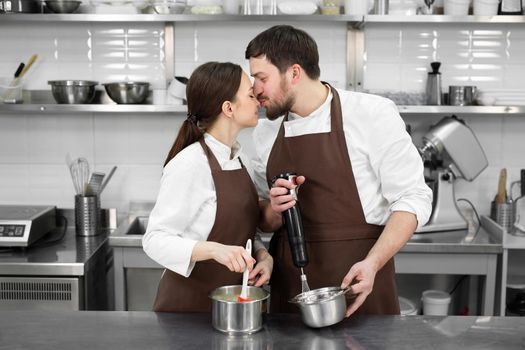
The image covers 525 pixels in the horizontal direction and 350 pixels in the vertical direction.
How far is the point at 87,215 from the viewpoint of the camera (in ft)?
11.0

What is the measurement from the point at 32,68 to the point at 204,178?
6.62 ft

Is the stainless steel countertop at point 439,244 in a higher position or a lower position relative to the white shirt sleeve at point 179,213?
lower

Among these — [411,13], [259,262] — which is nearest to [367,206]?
[259,262]

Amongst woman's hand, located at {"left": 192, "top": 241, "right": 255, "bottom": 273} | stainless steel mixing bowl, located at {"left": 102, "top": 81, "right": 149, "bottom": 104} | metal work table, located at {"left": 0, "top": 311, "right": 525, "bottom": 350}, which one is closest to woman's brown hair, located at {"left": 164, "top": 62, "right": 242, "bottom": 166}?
woman's hand, located at {"left": 192, "top": 241, "right": 255, "bottom": 273}

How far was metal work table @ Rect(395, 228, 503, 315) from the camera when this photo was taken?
10.00 ft

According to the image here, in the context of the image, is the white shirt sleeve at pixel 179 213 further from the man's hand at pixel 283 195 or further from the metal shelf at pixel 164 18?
the metal shelf at pixel 164 18

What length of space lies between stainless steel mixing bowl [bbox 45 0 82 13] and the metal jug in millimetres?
1839

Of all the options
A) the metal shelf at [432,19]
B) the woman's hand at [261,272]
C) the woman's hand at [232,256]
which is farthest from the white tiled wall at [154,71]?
the woman's hand at [232,256]

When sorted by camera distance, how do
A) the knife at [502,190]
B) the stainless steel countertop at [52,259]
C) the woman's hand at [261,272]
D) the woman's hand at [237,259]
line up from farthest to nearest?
the knife at [502,190], the stainless steel countertop at [52,259], the woman's hand at [261,272], the woman's hand at [237,259]

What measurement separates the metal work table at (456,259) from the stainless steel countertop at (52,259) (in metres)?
1.44

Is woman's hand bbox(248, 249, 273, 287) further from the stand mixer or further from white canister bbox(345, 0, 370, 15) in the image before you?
white canister bbox(345, 0, 370, 15)

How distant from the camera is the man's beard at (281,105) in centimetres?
→ 206

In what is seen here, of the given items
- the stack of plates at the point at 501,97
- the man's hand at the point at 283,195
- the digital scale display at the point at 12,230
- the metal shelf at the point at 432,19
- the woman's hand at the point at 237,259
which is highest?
the metal shelf at the point at 432,19

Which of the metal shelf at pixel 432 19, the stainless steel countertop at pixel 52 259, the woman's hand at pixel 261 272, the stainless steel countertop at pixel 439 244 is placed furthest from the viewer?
the metal shelf at pixel 432 19
